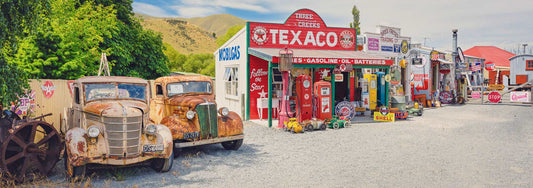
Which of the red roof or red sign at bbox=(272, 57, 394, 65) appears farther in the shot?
the red roof

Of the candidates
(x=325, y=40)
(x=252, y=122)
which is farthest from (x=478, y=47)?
(x=252, y=122)

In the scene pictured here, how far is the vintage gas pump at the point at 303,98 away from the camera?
12.1m

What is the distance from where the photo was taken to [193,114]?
Answer: 7.76m

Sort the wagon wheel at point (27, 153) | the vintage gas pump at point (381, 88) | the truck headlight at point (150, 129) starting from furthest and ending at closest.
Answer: the vintage gas pump at point (381, 88), the truck headlight at point (150, 129), the wagon wheel at point (27, 153)

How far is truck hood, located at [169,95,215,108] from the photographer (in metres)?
7.93

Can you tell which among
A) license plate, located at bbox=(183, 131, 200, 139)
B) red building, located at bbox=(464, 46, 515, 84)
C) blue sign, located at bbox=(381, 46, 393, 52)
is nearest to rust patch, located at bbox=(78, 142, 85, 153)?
license plate, located at bbox=(183, 131, 200, 139)

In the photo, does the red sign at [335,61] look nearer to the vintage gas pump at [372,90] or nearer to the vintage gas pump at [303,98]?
the vintage gas pump at [303,98]

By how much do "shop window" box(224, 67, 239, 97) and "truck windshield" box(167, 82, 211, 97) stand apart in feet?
20.2

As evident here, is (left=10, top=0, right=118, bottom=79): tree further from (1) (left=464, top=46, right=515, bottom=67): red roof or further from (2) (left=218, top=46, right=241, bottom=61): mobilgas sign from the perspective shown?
(1) (left=464, top=46, right=515, bottom=67): red roof

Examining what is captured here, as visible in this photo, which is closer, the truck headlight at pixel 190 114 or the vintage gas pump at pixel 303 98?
the truck headlight at pixel 190 114

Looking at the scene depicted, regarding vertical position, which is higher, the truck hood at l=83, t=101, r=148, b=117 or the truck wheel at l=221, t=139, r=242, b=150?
the truck hood at l=83, t=101, r=148, b=117

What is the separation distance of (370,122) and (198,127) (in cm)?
797

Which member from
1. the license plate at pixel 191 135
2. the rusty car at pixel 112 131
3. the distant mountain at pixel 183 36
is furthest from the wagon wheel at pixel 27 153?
the distant mountain at pixel 183 36

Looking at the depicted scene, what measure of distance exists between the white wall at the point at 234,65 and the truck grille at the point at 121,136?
812 cm
